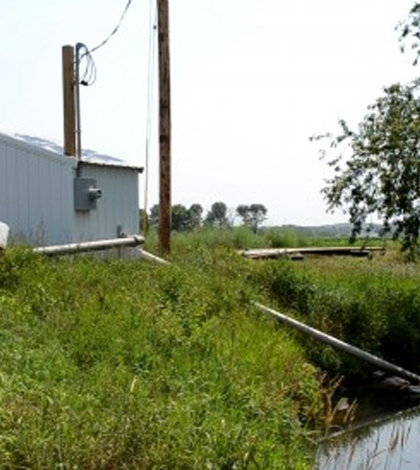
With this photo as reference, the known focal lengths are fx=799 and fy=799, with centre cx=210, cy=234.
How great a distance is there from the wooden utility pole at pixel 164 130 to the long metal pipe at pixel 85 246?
5.39ft

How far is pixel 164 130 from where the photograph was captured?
14.7m

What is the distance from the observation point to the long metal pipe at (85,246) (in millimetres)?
10837

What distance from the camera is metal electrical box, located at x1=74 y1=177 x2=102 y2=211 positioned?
12.7 m

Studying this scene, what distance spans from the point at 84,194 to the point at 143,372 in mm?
6469

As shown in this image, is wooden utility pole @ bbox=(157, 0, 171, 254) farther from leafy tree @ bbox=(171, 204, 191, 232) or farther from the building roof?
leafy tree @ bbox=(171, 204, 191, 232)

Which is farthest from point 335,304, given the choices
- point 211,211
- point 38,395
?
point 211,211

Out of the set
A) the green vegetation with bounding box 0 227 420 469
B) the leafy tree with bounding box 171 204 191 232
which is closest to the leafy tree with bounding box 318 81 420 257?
the green vegetation with bounding box 0 227 420 469

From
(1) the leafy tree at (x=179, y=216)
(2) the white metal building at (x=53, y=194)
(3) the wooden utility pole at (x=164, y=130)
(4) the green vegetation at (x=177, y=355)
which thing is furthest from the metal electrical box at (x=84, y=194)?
(1) the leafy tree at (x=179, y=216)

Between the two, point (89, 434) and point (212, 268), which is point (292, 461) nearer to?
point (89, 434)

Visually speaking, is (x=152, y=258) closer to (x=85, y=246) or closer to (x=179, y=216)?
(x=85, y=246)

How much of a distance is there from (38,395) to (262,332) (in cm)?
567

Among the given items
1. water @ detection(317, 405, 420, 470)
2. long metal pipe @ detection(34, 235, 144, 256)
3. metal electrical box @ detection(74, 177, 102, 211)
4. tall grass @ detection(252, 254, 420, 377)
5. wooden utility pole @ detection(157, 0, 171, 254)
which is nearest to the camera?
water @ detection(317, 405, 420, 470)

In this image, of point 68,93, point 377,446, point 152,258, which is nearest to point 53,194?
point 152,258

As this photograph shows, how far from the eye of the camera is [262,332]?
10.4m
